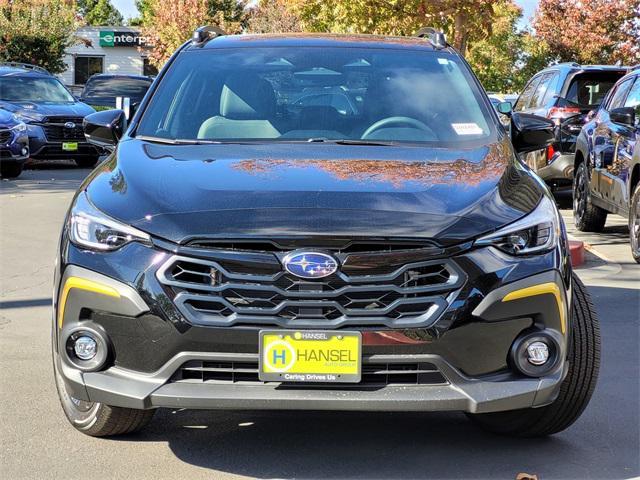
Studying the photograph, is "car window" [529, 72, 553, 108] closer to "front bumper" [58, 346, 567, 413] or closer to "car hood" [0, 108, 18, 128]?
"car hood" [0, 108, 18, 128]

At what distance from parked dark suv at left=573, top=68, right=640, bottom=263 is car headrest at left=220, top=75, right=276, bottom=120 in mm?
5173

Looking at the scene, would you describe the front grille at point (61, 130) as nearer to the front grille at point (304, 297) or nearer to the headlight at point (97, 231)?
Answer: the headlight at point (97, 231)

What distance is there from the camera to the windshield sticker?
5473mm

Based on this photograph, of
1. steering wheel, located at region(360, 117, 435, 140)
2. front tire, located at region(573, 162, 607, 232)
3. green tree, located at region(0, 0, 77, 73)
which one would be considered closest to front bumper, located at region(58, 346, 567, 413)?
steering wheel, located at region(360, 117, 435, 140)

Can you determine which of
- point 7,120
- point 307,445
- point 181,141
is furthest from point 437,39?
point 7,120

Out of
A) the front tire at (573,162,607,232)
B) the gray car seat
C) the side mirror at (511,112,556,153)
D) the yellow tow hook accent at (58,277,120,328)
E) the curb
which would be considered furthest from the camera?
the front tire at (573,162,607,232)

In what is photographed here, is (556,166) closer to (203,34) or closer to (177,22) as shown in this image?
(203,34)

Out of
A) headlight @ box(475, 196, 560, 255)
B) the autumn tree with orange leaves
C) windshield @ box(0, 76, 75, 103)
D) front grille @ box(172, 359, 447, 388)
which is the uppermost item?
headlight @ box(475, 196, 560, 255)

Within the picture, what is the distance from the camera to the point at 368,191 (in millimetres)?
4422

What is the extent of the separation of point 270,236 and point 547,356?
43.6 inches

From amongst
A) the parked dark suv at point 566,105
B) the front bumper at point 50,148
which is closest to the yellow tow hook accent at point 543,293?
the parked dark suv at point 566,105

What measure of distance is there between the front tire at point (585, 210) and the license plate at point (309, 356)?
28.2 feet

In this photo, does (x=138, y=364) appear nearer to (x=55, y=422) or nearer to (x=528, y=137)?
(x=55, y=422)

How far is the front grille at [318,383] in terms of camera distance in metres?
4.17
